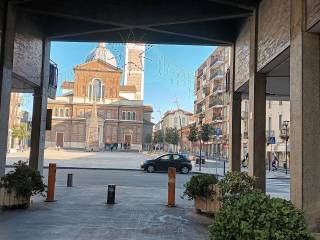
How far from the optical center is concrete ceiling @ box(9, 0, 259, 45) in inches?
512

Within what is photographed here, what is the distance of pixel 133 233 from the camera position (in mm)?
8875

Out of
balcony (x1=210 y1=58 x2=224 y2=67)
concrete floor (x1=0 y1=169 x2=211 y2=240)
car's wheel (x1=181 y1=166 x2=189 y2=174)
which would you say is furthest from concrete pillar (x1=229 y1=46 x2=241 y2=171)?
balcony (x1=210 y1=58 x2=224 y2=67)

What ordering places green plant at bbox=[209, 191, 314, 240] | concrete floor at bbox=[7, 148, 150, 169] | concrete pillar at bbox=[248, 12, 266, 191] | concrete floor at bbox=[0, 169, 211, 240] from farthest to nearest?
concrete floor at bbox=[7, 148, 150, 169] → concrete pillar at bbox=[248, 12, 266, 191] → concrete floor at bbox=[0, 169, 211, 240] → green plant at bbox=[209, 191, 314, 240]

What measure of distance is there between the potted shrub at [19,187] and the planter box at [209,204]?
4.40 m

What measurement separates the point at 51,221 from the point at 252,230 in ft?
20.4

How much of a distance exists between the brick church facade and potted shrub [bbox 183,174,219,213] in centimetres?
9000

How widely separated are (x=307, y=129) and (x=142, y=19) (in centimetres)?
764

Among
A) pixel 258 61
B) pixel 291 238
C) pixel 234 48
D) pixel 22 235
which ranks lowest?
pixel 22 235

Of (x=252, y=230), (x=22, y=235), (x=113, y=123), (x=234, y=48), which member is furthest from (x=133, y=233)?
(x=113, y=123)

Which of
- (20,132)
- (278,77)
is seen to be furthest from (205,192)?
(20,132)

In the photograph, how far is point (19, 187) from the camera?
11.6 meters

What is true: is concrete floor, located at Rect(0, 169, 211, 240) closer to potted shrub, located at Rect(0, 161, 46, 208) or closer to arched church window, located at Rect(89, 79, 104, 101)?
potted shrub, located at Rect(0, 161, 46, 208)

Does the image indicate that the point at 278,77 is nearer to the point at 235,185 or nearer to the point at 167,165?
the point at 235,185

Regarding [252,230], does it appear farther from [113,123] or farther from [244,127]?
[113,123]
